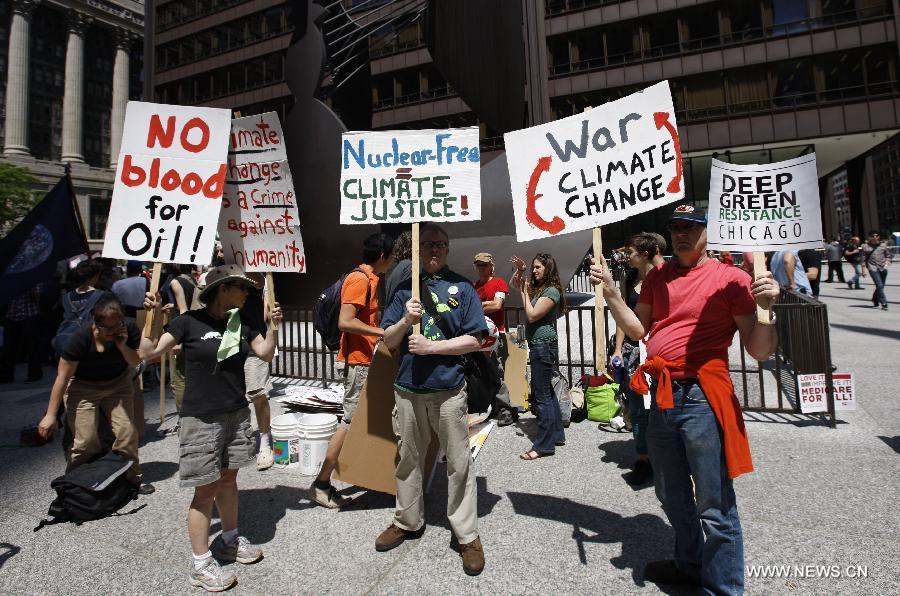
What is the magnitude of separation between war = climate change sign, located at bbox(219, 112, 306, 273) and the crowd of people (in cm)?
74

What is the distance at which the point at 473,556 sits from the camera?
2967 millimetres

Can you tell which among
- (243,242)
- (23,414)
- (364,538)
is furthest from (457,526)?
(23,414)

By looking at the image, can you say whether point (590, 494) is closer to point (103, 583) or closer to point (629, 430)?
point (629, 430)

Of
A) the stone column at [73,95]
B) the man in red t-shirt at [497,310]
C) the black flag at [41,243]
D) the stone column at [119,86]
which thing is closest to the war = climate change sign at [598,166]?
the man in red t-shirt at [497,310]

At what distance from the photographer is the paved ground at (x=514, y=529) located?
2.87m

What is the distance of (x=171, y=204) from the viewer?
12.8ft

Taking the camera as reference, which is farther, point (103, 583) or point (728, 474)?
point (103, 583)

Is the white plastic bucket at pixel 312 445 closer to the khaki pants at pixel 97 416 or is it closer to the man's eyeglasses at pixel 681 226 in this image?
the khaki pants at pixel 97 416

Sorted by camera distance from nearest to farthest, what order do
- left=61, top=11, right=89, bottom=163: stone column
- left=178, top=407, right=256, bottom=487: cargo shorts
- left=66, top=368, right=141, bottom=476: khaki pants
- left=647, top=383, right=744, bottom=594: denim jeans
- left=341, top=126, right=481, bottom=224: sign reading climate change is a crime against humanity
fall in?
left=647, top=383, right=744, bottom=594: denim jeans
left=178, top=407, right=256, bottom=487: cargo shorts
left=341, top=126, right=481, bottom=224: sign reading climate change is a crime against humanity
left=66, top=368, right=141, bottom=476: khaki pants
left=61, top=11, right=89, bottom=163: stone column

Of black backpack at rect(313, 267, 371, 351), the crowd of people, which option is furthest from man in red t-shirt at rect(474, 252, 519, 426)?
black backpack at rect(313, 267, 371, 351)

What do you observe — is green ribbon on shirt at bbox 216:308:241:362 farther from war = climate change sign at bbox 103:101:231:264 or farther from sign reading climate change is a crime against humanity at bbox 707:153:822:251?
sign reading climate change is a crime against humanity at bbox 707:153:822:251

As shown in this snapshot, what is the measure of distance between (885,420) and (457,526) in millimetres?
4963

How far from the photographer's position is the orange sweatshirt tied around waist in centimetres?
245

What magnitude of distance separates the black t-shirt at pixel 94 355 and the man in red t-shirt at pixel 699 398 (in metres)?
3.52
